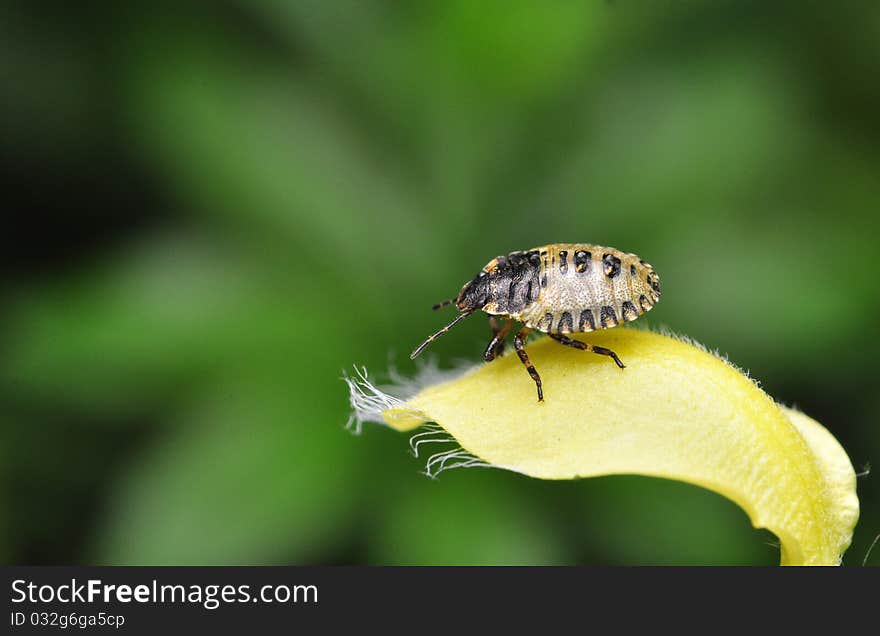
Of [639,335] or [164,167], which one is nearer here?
[639,335]

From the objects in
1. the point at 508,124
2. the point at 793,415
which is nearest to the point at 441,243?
the point at 508,124

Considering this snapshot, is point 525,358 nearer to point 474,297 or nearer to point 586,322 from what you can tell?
point 586,322

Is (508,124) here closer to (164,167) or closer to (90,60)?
(164,167)

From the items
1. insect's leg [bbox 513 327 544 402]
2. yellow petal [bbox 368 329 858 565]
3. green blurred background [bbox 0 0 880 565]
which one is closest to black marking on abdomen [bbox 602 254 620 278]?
yellow petal [bbox 368 329 858 565]

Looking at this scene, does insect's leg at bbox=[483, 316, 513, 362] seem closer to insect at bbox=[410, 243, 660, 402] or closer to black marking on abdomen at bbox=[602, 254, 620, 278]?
insect at bbox=[410, 243, 660, 402]

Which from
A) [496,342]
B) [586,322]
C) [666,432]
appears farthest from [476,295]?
[666,432]

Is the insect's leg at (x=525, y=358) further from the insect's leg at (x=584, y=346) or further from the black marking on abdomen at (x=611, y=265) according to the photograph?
the black marking on abdomen at (x=611, y=265)
